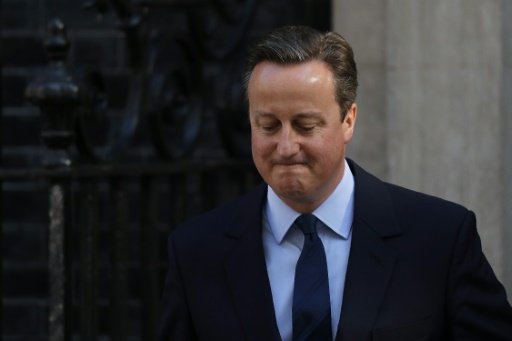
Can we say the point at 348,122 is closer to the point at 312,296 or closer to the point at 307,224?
the point at 307,224

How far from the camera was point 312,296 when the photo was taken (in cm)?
332

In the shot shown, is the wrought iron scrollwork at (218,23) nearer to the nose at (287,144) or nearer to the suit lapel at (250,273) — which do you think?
the suit lapel at (250,273)

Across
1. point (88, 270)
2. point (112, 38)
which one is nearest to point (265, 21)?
point (112, 38)

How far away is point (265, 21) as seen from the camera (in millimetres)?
6645

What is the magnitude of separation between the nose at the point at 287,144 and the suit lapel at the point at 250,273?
0.34 meters

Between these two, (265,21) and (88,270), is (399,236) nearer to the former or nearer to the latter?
(88,270)

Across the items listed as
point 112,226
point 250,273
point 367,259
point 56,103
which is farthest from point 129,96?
point 367,259

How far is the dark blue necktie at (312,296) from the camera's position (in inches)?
130

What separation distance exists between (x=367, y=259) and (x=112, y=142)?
1.77m

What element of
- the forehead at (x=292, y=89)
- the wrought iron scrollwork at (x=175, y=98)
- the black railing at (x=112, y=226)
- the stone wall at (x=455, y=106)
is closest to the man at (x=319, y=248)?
the forehead at (x=292, y=89)

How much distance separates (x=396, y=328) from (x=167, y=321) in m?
0.54

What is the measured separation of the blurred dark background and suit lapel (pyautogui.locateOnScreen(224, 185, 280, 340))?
1.14 m

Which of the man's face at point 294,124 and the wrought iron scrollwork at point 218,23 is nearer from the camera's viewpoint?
the man's face at point 294,124

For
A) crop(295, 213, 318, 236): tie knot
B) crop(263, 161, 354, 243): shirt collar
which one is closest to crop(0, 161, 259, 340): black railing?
crop(263, 161, 354, 243): shirt collar
